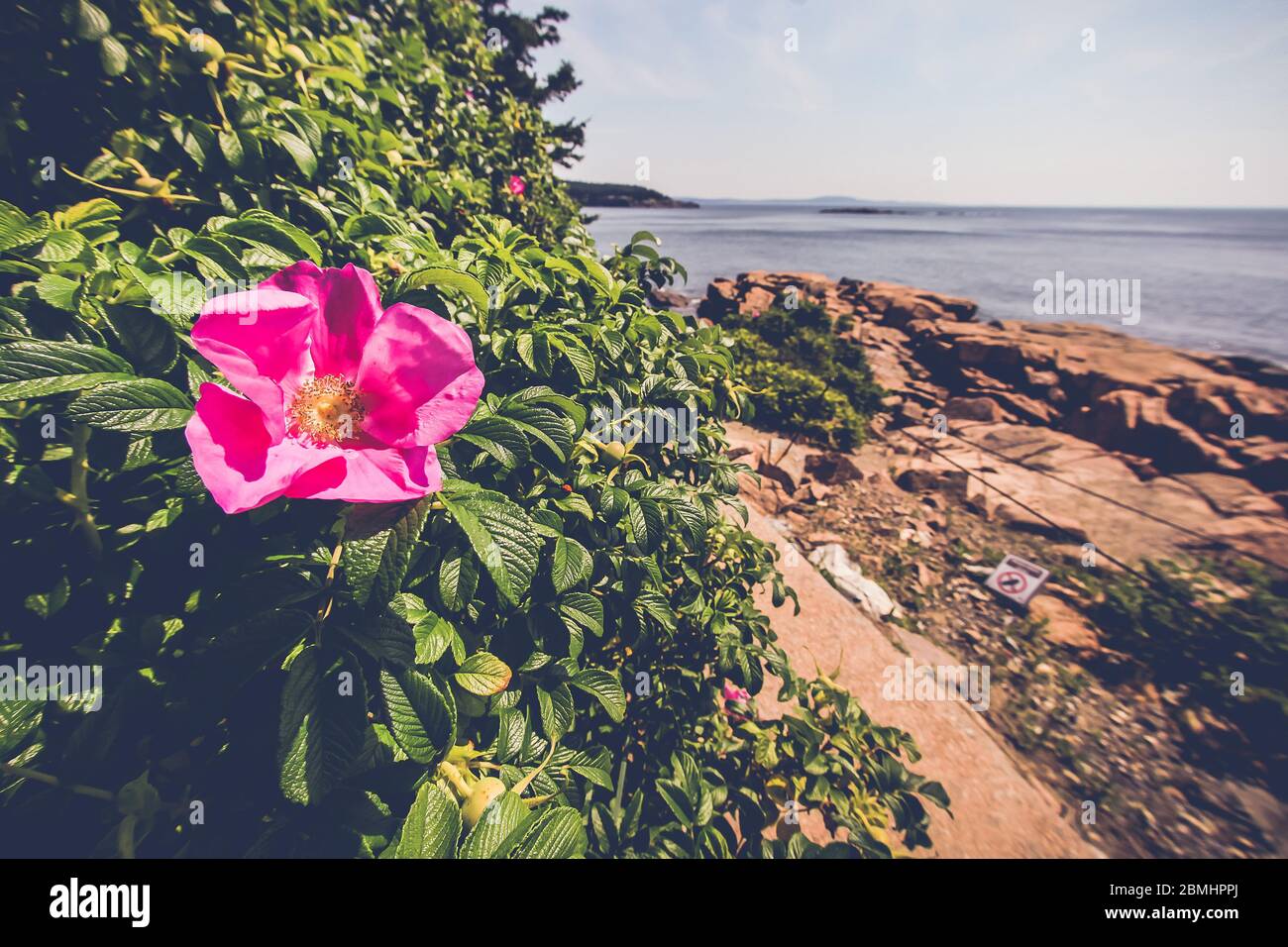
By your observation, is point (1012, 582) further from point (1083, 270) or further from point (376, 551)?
point (1083, 270)

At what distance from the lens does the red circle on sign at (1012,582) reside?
5023mm

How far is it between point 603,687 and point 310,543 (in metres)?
0.74

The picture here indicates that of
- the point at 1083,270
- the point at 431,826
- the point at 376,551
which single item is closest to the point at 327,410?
the point at 376,551

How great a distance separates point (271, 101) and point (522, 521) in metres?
1.32

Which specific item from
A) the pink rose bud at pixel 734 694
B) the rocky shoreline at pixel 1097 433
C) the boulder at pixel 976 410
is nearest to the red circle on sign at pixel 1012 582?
the rocky shoreline at pixel 1097 433

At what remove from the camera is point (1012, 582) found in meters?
5.10

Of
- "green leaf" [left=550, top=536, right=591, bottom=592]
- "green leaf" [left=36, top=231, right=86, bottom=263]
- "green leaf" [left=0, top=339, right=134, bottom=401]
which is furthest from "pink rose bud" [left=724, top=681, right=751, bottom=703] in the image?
"green leaf" [left=36, top=231, right=86, bottom=263]

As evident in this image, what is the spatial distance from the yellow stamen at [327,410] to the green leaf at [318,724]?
32 cm

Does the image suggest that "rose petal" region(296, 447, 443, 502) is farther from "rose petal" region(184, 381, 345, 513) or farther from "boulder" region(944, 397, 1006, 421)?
"boulder" region(944, 397, 1006, 421)

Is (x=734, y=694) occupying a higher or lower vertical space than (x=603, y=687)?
lower

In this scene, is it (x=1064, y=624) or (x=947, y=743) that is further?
(x=1064, y=624)

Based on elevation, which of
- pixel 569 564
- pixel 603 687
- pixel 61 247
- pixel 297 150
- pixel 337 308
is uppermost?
pixel 297 150

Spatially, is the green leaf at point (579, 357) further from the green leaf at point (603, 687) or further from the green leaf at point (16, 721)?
the green leaf at point (16, 721)
